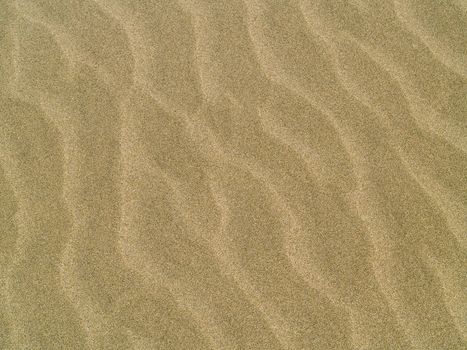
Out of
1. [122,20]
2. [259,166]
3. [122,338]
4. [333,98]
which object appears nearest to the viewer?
[122,338]

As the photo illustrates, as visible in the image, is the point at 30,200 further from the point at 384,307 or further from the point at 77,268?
the point at 384,307

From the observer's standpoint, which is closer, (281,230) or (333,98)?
(281,230)


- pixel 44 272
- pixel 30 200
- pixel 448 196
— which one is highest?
pixel 30 200

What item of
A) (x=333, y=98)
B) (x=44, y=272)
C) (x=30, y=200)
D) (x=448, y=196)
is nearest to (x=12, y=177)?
(x=30, y=200)

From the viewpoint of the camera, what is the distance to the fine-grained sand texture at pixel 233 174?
4.63 feet

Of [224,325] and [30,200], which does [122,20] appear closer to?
[30,200]

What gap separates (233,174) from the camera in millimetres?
1614

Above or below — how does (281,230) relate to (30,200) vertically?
below

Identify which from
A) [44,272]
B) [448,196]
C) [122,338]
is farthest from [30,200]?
[448,196]

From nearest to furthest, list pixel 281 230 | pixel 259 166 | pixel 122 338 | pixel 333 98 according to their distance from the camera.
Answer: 1. pixel 122 338
2. pixel 281 230
3. pixel 259 166
4. pixel 333 98

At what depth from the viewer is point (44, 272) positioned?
1478 millimetres

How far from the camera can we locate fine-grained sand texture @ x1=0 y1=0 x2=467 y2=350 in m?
1.41

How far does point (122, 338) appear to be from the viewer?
1.39m

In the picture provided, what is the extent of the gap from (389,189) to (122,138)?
0.87 meters
